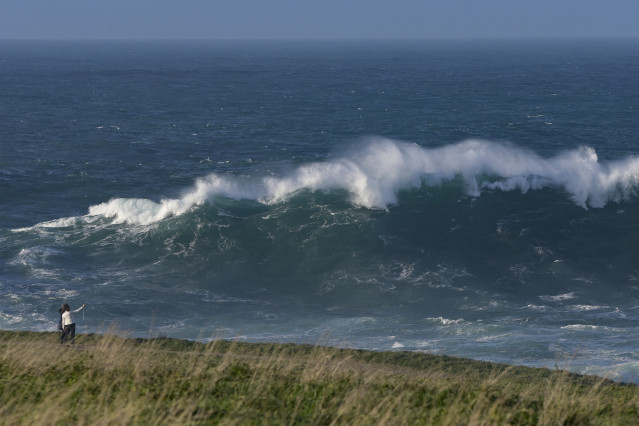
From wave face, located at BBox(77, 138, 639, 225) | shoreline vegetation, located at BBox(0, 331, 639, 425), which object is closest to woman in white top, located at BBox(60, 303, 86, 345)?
shoreline vegetation, located at BBox(0, 331, 639, 425)

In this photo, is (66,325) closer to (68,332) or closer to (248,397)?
(68,332)

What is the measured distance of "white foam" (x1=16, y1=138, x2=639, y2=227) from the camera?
35156 mm

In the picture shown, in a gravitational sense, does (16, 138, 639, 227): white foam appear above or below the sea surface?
above

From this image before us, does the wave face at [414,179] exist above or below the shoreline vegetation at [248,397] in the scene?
below

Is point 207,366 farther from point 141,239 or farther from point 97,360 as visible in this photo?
point 141,239

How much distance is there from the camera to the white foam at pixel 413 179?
35.2m

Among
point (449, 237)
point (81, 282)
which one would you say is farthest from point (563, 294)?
point (81, 282)

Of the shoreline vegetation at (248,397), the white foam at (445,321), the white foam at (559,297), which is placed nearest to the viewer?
the shoreline vegetation at (248,397)

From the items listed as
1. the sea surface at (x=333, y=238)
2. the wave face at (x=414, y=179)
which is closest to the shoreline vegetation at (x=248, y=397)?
the sea surface at (x=333, y=238)

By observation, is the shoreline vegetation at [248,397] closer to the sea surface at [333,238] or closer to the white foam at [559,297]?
the sea surface at [333,238]

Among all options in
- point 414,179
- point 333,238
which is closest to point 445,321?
point 333,238

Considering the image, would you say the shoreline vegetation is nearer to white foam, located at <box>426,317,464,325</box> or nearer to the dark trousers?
the dark trousers

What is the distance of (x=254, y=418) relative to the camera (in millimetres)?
9422

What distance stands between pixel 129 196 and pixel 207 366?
28.2 meters
